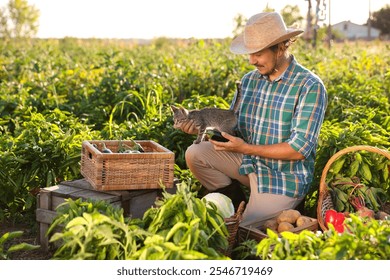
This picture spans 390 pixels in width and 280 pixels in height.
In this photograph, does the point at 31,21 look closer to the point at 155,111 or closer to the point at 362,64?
the point at 362,64

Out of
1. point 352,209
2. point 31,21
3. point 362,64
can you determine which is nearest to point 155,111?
point 352,209

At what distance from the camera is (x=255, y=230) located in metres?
3.69

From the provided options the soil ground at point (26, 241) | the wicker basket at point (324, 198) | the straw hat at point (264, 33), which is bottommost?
the soil ground at point (26, 241)

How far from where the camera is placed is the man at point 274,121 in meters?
4.07

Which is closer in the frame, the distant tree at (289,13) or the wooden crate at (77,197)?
the wooden crate at (77,197)

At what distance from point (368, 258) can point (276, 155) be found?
139 cm

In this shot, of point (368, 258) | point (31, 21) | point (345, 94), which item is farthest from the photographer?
point (31, 21)

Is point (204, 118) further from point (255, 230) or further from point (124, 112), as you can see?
point (124, 112)

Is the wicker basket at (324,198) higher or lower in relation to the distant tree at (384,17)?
lower

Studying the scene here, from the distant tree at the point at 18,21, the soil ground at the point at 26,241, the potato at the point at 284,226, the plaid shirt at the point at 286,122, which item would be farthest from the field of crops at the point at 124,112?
the distant tree at the point at 18,21

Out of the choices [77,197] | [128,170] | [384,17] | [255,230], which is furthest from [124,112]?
[384,17]

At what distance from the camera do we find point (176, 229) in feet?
9.61

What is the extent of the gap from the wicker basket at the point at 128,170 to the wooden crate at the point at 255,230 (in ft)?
2.08

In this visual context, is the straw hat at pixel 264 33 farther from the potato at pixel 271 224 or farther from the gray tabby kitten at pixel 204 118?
the potato at pixel 271 224
